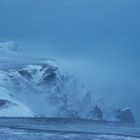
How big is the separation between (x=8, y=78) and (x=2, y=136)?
1755 cm

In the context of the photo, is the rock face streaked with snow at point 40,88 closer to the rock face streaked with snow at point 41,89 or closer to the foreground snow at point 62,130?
the rock face streaked with snow at point 41,89

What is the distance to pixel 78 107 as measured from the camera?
3406 centimetres

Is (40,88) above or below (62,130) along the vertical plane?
above

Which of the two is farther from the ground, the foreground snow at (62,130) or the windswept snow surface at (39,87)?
the windswept snow surface at (39,87)

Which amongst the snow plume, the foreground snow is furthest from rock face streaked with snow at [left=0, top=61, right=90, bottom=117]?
the foreground snow

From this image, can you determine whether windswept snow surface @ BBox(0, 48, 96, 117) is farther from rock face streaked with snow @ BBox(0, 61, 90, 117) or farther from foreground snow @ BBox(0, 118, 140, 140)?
foreground snow @ BBox(0, 118, 140, 140)

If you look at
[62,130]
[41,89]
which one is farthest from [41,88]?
[62,130]

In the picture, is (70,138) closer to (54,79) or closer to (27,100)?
(27,100)

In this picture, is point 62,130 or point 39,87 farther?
point 39,87

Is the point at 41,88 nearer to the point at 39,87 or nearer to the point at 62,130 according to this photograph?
the point at 39,87

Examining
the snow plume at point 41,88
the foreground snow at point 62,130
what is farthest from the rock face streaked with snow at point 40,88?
the foreground snow at point 62,130

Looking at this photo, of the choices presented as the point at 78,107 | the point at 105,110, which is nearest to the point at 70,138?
the point at 78,107

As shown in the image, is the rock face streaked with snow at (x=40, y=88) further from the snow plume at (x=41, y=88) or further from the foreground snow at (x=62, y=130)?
the foreground snow at (x=62, y=130)

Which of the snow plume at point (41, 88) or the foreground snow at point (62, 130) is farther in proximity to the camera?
the snow plume at point (41, 88)
